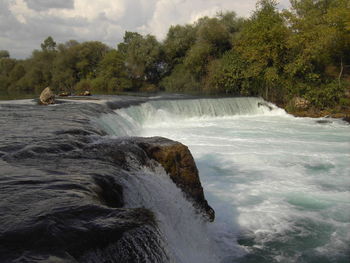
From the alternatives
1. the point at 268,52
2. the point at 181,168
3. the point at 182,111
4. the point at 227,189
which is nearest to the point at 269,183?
the point at 227,189

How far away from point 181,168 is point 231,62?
23440 mm

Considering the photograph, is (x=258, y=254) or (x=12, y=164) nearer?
(x=258, y=254)

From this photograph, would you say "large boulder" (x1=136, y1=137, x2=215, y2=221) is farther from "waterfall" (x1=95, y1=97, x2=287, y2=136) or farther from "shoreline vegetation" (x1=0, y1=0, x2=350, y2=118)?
"shoreline vegetation" (x1=0, y1=0, x2=350, y2=118)

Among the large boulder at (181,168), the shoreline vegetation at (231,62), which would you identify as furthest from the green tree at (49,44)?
the large boulder at (181,168)

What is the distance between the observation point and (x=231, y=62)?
28.2 m

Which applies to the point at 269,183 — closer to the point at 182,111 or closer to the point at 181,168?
the point at 181,168

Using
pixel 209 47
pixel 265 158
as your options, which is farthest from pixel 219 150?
pixel 209 47

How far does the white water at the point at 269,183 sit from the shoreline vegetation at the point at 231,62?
612 centimetres

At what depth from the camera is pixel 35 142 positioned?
7027 mm

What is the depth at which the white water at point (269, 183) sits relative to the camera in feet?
17.8

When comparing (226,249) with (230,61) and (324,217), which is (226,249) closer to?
(324,217)

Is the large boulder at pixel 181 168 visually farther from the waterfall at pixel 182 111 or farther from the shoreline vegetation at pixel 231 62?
the shoreline vegetation at pixel 231 62

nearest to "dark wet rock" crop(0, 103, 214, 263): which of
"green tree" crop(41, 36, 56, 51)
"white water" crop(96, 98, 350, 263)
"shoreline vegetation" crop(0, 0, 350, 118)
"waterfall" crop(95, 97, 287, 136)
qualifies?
"white water" crop(96, 98, 350, 263)

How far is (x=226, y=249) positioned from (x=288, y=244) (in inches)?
39.0
